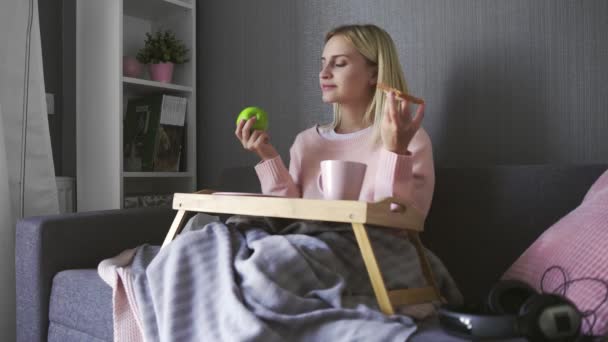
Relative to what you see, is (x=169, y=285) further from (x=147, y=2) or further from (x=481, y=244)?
(x=147, y=2)

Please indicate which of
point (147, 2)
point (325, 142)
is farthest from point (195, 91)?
point (325, 142)

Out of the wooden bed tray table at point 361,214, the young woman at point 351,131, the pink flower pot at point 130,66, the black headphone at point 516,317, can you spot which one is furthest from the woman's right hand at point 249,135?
the pink flower pot at point 130,66

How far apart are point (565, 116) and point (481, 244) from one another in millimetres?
358

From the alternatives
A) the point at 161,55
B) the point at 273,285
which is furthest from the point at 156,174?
the point at 273,285

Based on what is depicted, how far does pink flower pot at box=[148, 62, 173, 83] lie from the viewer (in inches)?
85.0

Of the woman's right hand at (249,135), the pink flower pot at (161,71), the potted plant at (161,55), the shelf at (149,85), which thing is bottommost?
A: the woman's right hand at (249,135)

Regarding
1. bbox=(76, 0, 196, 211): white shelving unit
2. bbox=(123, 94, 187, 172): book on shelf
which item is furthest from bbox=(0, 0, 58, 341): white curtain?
bbox=(123, 94, 187, 172): book on shelf

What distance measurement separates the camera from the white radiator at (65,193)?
212 centimetres

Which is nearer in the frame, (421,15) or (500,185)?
(500,185)

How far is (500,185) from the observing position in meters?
1.26

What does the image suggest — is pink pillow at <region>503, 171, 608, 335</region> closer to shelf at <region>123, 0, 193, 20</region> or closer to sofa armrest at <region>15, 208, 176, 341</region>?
sofa armrest at <region>15, 208, 176, 341</region>

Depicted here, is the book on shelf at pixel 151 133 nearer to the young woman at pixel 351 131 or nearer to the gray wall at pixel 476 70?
the gray wall at pixel 476 70

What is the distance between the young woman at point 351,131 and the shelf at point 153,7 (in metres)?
0.97

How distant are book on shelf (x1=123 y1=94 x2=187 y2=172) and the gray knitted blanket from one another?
1.04 meters
